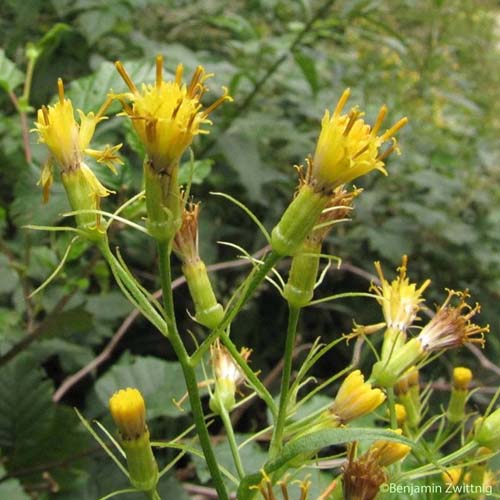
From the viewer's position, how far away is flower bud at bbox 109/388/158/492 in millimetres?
617

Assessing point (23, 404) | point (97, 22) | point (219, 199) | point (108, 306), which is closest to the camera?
point (23, 404)

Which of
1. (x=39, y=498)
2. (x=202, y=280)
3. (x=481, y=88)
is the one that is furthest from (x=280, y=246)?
(x=481, y=88)

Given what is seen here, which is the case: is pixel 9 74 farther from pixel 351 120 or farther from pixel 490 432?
pixel 490 432

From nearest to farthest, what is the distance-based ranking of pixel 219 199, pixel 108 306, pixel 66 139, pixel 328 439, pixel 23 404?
pixel 328 439, pixel 66 139, pixel 23 404, pixel 108 306, pixel 219 199

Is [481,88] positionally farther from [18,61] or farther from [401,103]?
[18,61]

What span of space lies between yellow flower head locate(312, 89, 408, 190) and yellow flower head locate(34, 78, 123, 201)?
0.60 feet

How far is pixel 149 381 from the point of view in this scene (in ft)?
A: 3.63

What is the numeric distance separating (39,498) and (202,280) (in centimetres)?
53

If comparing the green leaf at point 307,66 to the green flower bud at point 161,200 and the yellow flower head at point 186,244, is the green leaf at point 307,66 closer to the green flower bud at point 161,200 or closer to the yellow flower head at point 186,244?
the yellow flower head at point 186,244

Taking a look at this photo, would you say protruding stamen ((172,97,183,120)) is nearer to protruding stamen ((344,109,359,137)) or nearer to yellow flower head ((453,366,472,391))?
protruding stamen ((344,109,359,137))

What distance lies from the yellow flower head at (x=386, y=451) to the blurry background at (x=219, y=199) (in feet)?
1.14

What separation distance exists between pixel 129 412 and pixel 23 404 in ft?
1.71

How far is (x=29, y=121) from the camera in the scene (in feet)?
4.62

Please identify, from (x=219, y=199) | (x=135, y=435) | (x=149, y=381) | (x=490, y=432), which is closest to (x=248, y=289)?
(x=135, y=435)
